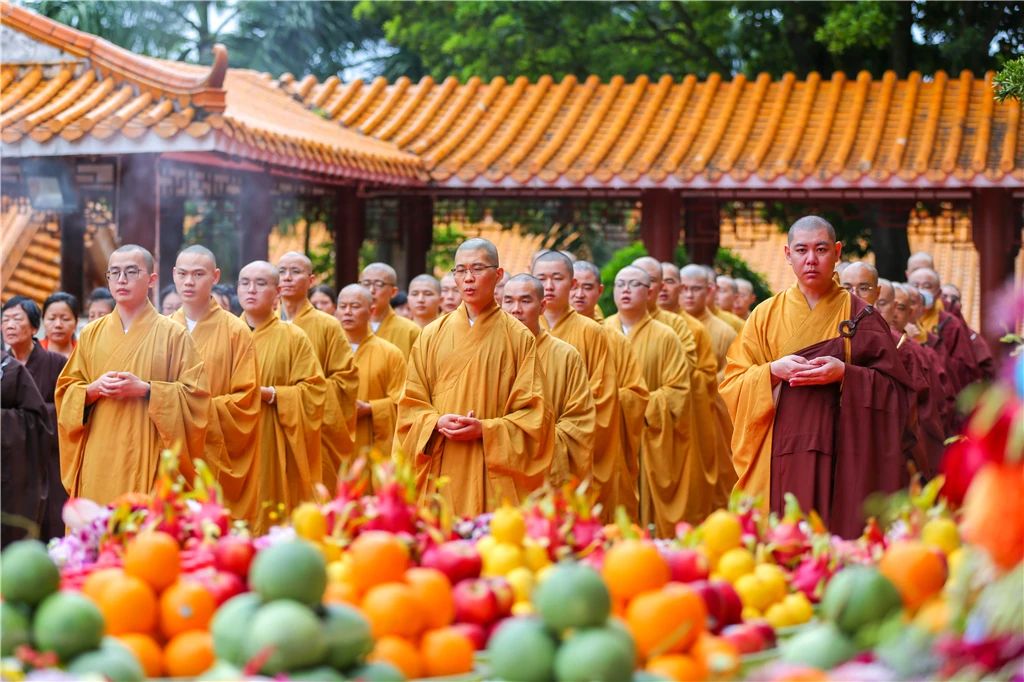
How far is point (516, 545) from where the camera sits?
11.2 feet

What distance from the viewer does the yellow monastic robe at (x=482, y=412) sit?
6.33 metres

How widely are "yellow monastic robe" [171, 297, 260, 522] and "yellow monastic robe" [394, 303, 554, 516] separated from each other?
1095 mm

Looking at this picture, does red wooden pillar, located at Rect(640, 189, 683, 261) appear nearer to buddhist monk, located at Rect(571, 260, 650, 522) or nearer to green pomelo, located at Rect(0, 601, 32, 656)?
buddhist monk, located at Rect(571, 260, 650, 522)

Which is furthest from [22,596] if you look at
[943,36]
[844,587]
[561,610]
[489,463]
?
[943,36]

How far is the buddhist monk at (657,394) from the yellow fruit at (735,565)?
622 centimetres

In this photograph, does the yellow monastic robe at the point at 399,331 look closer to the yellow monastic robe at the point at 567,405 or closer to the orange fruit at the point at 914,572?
the yellow monastic robe at the point at 567,405

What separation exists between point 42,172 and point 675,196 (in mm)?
5754

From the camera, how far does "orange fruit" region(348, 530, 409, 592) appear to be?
2.97m

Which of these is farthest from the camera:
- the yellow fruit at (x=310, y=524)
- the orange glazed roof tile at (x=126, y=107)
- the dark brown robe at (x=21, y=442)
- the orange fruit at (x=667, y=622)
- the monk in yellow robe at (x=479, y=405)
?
the orange glazed roof tile at (x=126, y=107)

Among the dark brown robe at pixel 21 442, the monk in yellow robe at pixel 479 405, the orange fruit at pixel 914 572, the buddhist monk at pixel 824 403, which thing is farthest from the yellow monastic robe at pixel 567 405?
the orange fruit at pixel 914 572

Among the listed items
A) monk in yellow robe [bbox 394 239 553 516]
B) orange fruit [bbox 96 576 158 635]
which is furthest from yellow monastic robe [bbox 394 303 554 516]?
orange fruit [bbox 96 576 158 635]

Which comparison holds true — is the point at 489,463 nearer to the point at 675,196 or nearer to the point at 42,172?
the point at 42,172

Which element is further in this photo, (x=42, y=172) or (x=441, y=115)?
(x=441, y=115)

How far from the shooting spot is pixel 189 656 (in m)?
2.81
